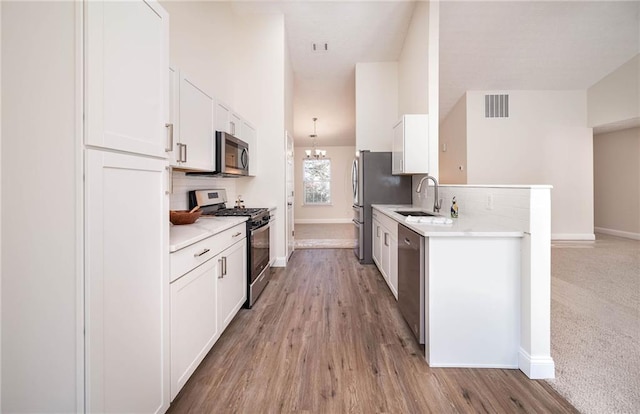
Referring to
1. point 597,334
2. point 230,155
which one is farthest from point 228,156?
point 597,334

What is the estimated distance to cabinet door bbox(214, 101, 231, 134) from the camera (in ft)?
9.30

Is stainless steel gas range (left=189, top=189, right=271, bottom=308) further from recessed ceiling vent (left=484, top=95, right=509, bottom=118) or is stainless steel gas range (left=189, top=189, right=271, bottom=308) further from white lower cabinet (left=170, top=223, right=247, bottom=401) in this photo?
recessed ceiling vent (left=484, top=95, right=509, bottom=118)

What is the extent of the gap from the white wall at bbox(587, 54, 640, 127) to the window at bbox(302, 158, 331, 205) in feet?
22.2

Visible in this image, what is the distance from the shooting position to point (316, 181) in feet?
32.8

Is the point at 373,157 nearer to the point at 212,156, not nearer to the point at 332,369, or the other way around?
the point at 212,156

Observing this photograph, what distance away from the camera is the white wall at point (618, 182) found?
5.98 meters

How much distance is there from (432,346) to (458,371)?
20 cm

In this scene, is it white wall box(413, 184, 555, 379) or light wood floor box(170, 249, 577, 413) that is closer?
light wood floor box(170, 249, 577, 413)

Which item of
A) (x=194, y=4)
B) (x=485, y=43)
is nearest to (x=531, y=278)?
(x=194, y=4)

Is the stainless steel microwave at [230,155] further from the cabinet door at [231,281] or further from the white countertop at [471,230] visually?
the white countertop at [471,230]

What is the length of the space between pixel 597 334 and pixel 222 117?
3.76 metres

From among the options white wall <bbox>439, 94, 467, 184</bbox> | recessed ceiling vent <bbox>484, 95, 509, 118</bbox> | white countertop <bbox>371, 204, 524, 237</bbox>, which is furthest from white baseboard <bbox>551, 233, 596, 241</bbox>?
white countertop <bbox>371, 204, 524, 237</bbox>

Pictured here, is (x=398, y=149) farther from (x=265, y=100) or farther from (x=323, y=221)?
(x=323, y=221)

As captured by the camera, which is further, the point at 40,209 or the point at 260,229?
the point at 260,229
